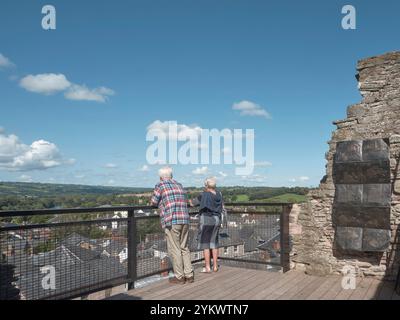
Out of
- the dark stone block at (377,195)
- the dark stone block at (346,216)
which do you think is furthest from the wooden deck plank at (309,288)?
the dark stone block at (377,195)

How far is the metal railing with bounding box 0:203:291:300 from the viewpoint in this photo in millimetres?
3979

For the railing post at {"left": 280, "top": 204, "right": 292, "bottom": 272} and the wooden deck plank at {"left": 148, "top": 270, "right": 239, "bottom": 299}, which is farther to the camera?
the railing post at {"left": 280, "top": 204, "right": 292, "bottom": 272}

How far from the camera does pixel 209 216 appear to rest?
6.39 m

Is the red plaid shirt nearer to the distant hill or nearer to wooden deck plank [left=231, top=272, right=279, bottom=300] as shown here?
wooden deck plank [left=231, top=272, right=279, bottom=300]

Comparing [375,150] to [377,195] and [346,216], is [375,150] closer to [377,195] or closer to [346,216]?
[377,195]

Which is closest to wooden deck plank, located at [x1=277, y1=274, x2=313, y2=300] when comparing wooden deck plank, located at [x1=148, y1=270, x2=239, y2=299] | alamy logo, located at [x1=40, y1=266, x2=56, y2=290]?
wooden deck plank, located at [x1=148, y1=270, x2=239, y2=299]

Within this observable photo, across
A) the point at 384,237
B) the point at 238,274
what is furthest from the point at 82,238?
the point at 384,237

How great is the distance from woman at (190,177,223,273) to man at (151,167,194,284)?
699 mm

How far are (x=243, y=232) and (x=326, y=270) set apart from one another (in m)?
1.63

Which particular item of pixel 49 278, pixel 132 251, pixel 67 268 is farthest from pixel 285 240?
pixel 49 278

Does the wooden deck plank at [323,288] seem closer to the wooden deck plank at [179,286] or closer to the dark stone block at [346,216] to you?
the dark stone block at [346,216]

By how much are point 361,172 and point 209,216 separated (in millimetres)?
2601

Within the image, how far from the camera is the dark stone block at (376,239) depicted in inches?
233
